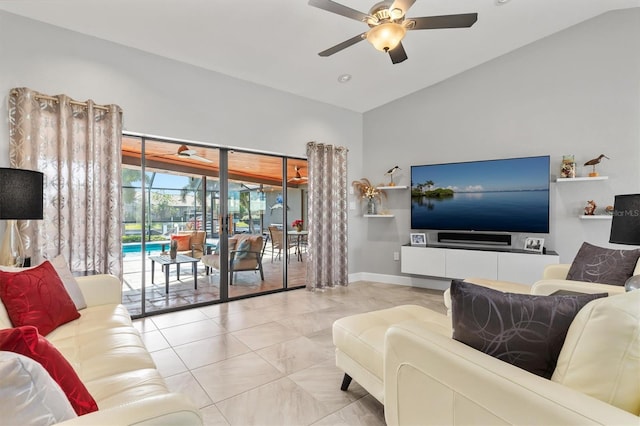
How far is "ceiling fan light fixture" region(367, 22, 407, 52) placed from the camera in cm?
225

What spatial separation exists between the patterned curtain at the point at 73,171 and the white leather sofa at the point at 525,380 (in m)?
3.13

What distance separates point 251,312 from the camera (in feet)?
11.8

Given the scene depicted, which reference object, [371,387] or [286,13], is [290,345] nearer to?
[371,387]

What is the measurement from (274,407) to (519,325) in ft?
4.92

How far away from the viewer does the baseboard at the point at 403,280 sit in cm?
462

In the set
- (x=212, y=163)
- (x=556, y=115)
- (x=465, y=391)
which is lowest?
(x=465, y=391)

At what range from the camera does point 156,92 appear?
11.1 feet

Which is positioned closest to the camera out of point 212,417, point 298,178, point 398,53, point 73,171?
point 212,417

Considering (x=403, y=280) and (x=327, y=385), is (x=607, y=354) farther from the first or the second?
(x=403, y=280)

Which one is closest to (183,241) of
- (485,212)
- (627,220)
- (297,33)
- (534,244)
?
(297,33)

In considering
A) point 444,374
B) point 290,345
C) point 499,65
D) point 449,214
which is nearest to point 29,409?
point 444,374

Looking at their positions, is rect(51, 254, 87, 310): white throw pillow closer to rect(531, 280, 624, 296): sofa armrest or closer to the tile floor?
the tile floor

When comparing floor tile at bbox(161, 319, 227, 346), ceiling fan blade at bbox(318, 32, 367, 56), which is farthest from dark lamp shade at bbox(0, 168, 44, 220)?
ceiling fan blade at bbox(318, 32, 367, 56)

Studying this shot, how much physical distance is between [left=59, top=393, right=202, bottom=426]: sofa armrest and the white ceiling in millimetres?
3133
